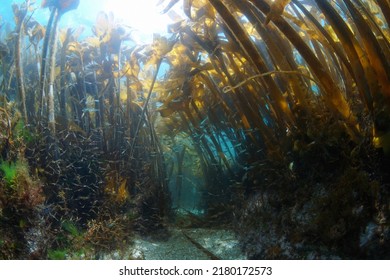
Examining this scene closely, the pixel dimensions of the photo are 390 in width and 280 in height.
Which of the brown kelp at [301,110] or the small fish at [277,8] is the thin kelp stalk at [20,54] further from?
the small fish at [277,8]

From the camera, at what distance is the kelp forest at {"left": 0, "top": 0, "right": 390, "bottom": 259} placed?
1.67 meters

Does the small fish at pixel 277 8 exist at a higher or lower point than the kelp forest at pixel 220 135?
higher

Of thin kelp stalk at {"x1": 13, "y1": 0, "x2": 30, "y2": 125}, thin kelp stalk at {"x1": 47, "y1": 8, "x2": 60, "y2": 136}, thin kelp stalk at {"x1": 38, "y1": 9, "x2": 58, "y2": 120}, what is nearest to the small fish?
thin kelp stalk at {"x1": 47, "y1": 8, "x2": 60, "y2": 136}

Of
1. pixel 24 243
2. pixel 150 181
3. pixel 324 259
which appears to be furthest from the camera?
pixel 150 181

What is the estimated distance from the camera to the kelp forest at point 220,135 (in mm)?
1674

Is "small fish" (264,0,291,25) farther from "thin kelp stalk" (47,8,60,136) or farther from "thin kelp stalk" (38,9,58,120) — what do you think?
"thin kelp stalk" (38,9,58,120)

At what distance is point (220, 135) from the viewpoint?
138 inches

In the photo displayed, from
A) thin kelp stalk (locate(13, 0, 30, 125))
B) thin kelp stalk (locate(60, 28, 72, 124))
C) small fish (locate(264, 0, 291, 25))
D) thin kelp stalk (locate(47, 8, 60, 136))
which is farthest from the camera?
thin kelp stalk (locate(60, 28, 72, 124))

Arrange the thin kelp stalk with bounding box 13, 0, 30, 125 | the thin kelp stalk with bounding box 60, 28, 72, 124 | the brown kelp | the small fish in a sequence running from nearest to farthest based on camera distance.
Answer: the small fish < the brown kelp < the thin kelp stalk with bounding box 13, 0, 30, 125 < the thin kelp stalk with bounding box 60, 28, 72, 124

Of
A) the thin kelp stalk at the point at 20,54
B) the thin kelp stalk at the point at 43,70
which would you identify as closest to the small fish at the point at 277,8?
the thin kelp stalk at the point at 43,70

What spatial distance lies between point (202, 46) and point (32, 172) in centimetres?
201
